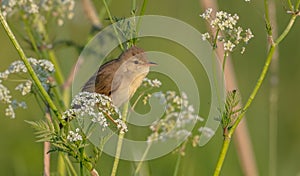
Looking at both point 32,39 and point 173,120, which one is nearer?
point 173,120

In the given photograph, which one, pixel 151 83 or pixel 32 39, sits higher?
pixel 32 39

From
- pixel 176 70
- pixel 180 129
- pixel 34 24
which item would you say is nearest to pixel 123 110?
pixel 180 129

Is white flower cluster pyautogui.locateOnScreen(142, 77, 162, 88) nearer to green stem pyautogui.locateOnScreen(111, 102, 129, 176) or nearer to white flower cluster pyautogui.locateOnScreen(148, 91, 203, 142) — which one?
white flower cluster pyautogui.locateOnScreen(148, 91, 203, 142)

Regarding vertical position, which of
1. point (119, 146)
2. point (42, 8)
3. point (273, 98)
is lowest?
point (119, 146)

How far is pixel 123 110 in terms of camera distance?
3135 millimetres

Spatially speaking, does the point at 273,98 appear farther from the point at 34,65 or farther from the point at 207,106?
the point at 207,106

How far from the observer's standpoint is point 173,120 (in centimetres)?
333

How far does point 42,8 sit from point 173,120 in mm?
1195

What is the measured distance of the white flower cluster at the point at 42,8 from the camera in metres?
3.82

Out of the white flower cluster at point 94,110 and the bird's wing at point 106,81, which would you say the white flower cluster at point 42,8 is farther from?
the white flower cluster at point 94,110

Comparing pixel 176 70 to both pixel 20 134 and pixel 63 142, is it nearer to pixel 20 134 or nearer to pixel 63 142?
pixel 63 142

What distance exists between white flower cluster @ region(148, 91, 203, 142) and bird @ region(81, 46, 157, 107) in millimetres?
213

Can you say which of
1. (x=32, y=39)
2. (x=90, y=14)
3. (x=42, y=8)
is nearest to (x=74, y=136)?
(x=32, y=39)

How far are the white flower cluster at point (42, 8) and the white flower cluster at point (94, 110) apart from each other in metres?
1.00
